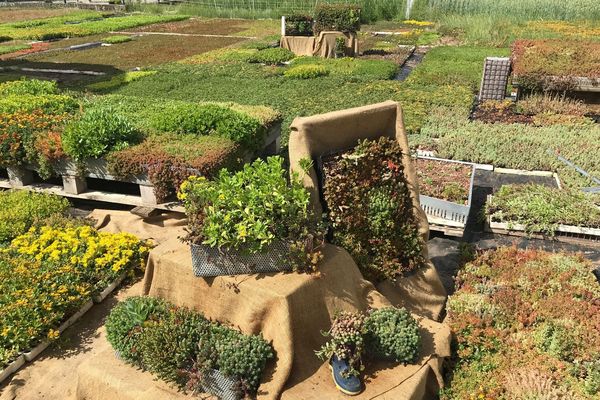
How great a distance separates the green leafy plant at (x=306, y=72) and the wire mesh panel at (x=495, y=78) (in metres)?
6.07

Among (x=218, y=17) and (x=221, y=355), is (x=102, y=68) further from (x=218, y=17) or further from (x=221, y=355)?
(x=218, y=17)

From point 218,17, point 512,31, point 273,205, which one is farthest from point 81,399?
point 218,17

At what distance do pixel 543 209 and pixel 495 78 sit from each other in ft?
28.2

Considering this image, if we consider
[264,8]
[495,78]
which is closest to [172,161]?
[495,78]

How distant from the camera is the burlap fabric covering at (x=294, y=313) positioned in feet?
14.6

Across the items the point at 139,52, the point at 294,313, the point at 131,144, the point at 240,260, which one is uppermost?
the point at 131,144

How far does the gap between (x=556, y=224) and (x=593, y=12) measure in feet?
102

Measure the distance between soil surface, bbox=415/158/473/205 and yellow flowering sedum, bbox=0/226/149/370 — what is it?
4784 mm

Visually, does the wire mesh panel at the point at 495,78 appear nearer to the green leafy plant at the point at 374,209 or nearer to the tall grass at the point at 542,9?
the green leafy plant at the point at 374,209

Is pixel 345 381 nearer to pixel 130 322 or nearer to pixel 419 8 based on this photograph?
pixel 130 322

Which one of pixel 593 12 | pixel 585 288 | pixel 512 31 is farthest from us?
A: pixel 593 12

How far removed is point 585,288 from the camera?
6148mm

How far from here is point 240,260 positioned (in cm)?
473

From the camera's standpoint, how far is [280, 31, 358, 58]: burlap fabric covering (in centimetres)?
2328
